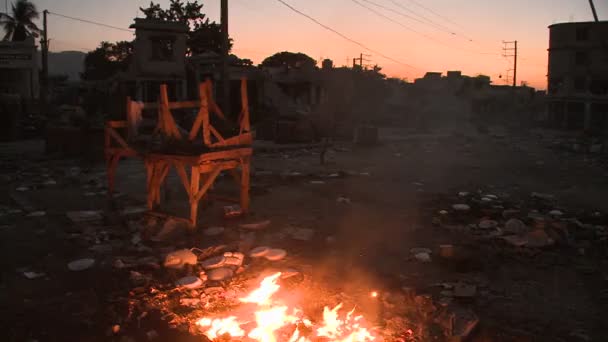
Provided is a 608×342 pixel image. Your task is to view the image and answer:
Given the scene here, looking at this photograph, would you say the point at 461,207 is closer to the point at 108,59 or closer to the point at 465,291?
the point at 465,291

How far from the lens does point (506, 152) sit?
18594mm

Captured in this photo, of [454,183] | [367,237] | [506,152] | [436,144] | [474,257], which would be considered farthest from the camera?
[436,144]

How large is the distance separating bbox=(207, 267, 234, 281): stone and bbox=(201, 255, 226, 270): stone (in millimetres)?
96

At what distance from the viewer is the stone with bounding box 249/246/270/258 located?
5.89 metres

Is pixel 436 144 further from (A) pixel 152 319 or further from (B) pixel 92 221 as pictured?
(A) pixel 152 319

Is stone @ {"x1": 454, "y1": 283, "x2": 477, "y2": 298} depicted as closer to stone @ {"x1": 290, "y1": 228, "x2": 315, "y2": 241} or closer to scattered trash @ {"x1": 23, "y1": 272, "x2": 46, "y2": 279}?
stone @ {"x1": 290, "y1": 228, "x2": 315, "y2": 241}

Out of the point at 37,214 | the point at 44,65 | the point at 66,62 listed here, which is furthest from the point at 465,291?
the point at 66,62

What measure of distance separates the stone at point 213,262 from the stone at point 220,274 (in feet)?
0.31

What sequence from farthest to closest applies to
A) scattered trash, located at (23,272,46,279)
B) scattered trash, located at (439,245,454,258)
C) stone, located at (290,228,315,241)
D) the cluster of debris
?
1. stone, located at (290,228,315,241)
2. the cluster of debris
3. scattered trash, located at (439,245,454,258)
4. scattered trash, located at (23,272,46,279)

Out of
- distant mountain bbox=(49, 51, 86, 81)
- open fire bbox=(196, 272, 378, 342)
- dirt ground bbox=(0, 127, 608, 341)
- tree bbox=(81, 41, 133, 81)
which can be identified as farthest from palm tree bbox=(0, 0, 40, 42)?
distant mountain bbox=(49, 51, 86, 81)

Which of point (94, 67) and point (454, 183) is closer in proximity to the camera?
point (454, 183)

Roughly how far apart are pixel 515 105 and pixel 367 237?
35506 mm

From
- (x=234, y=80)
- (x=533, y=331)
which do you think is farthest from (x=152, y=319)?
(x=234, y=80)

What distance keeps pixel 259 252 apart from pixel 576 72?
3603 centimetres
